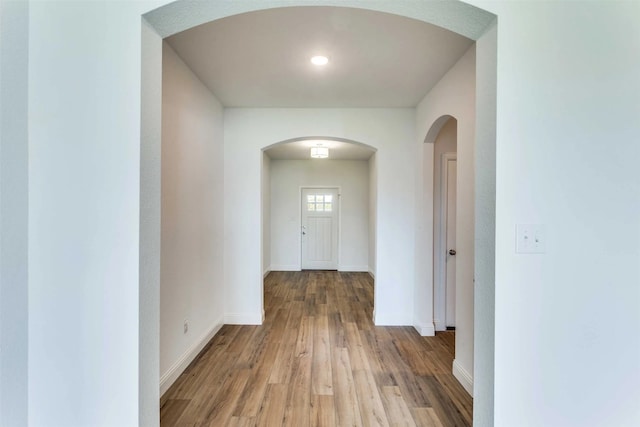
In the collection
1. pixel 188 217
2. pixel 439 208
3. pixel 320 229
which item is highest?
pixel 439 208

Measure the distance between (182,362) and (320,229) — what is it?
451 centimetres

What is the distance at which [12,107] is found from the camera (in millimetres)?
1124

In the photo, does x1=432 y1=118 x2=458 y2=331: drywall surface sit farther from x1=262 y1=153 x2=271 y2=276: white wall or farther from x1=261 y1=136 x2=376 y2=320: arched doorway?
x1=262 y1=153 x2=271 y2=276: white wall

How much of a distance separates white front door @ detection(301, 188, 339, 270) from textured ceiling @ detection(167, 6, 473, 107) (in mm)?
3598

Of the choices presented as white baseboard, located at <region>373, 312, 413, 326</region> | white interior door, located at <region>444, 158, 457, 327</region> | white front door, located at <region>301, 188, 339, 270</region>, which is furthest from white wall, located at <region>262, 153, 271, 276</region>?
white interior door, located at <region>444, 158, 457, 327</region>

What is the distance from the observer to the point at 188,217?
2.51m

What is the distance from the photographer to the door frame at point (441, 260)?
10.8ft

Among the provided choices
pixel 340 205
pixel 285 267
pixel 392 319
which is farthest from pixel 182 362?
pixel 340 205

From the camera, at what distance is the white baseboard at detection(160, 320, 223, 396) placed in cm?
214

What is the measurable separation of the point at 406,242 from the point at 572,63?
2.43 metres

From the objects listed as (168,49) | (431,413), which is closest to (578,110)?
(431,413)

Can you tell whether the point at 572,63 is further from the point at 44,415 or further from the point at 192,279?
the point at 192,279

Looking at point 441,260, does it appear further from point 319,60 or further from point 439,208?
point 319,60

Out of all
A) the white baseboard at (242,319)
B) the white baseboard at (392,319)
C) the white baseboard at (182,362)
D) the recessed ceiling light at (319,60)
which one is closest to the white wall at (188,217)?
the white baseboard at (182,362)
